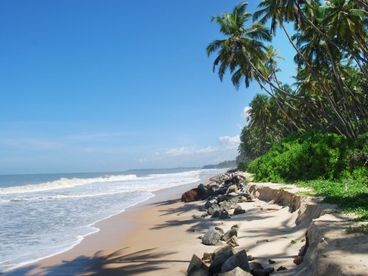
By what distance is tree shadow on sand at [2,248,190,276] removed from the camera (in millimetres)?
10086

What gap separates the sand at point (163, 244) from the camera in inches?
395

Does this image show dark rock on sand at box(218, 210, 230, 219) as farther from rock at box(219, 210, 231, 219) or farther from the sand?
the sand

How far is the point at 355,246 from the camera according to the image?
250 inches

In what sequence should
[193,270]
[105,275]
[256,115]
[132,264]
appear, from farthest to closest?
[256,115] → [132,264] → [105,275] → [193,270]

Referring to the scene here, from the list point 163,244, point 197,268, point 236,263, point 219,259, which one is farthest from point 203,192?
point 236,263

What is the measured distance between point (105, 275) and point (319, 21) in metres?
21.9

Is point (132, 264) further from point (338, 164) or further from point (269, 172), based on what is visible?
point (269, 172)

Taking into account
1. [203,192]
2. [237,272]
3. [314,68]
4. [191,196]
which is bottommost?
[237,272]

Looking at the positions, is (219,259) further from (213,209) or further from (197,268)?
(213,209)

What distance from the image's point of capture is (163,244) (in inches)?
504

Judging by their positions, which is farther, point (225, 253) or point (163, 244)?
point (163, 244)

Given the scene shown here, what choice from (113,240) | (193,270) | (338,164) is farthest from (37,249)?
(338,164)

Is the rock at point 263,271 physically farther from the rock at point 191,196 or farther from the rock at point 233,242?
the rock at point 191,196

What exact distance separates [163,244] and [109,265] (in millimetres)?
2400
